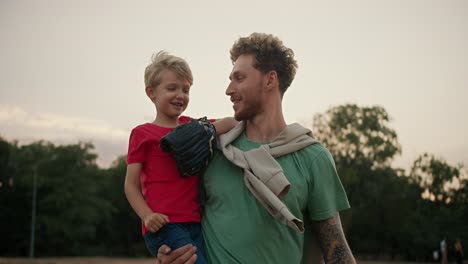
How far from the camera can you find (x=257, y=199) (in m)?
3.88

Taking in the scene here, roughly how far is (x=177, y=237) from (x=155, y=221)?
0.18 m

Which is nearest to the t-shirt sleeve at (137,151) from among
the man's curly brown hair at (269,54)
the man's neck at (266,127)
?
the man's neck at (266,127)

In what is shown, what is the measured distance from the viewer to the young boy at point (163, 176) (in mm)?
3867

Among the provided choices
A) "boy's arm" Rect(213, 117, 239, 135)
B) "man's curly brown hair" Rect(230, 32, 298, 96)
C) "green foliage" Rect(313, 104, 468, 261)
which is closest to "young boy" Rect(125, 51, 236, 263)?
"boy's arm" Rect(213, 117, 239, 135)

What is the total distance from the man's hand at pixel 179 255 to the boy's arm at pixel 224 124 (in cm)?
90

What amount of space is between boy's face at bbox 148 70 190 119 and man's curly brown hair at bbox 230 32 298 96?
51 centimetres

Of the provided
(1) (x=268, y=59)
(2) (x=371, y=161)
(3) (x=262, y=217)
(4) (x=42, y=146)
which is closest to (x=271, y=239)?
(3) (x=262, y=217)

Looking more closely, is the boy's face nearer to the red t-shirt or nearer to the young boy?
the young boy

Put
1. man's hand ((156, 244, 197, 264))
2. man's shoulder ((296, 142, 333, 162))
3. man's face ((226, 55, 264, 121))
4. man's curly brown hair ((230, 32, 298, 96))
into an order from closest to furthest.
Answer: man's hand ((156, 244, 197, 264))
man's shoulder ((296, 142, 333, 162))
man's face ((226, 55, 264, 121))
man's curly brown hair ((230, 32, 298, 96))

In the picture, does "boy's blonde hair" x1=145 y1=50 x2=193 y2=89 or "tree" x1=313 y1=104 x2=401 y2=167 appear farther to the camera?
"tree" x1=313 y1=104 x2=401 y2=167

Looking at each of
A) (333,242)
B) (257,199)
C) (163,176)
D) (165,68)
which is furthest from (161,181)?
(333,242)

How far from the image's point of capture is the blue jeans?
3834 mm

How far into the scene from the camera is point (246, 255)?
383 centimetres

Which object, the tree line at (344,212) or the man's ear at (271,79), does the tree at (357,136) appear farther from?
the man's ear at (271,79)
